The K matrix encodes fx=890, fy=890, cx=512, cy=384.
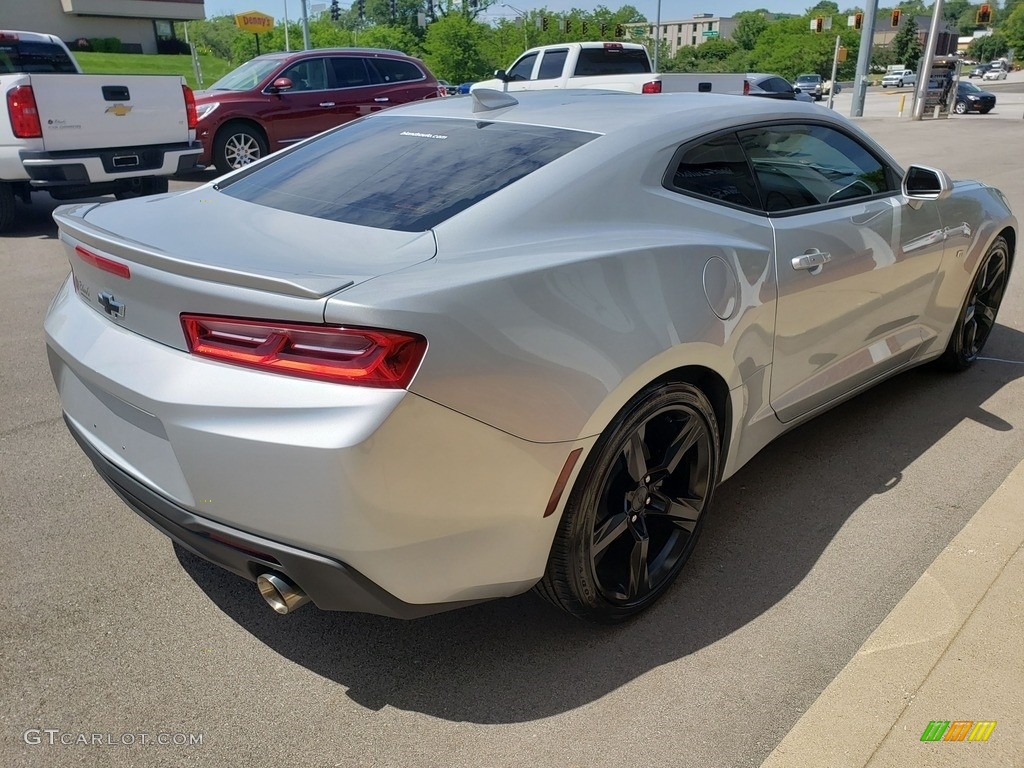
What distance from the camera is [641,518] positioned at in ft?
9.12

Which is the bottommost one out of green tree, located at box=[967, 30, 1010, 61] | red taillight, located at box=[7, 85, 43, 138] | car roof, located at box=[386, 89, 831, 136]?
green tree, located at box=[967, 30, 1010, 61]

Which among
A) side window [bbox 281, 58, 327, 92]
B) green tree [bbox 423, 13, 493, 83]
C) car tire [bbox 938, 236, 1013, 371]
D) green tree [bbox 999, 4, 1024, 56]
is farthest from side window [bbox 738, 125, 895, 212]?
green tree [bbox 999, 4, 1024, 56]

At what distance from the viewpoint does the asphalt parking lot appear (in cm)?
231

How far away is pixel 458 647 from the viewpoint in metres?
2.70

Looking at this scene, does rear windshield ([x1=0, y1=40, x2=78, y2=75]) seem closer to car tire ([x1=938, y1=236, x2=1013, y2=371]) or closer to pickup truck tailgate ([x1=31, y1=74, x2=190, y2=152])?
pickup truck tailgate ([x1=31, y1=74, x2=190, y2=152])

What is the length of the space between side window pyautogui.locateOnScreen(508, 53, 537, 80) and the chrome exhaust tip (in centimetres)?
1670

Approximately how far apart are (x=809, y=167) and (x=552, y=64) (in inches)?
582

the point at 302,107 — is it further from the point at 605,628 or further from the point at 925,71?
the point at 925,71

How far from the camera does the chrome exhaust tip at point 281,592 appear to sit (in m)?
2.19

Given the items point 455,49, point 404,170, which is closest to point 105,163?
point 404,170

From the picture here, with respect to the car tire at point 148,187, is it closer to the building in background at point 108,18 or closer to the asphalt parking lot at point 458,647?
the asphalt parking lot at point 458,647

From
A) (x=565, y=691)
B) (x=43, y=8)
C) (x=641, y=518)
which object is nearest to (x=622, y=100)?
(x=641, y=518)

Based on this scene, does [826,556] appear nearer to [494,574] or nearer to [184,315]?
[494,574]

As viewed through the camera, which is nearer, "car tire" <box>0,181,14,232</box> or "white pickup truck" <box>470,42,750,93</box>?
"car tire" <box>0,181,14,232</box>
